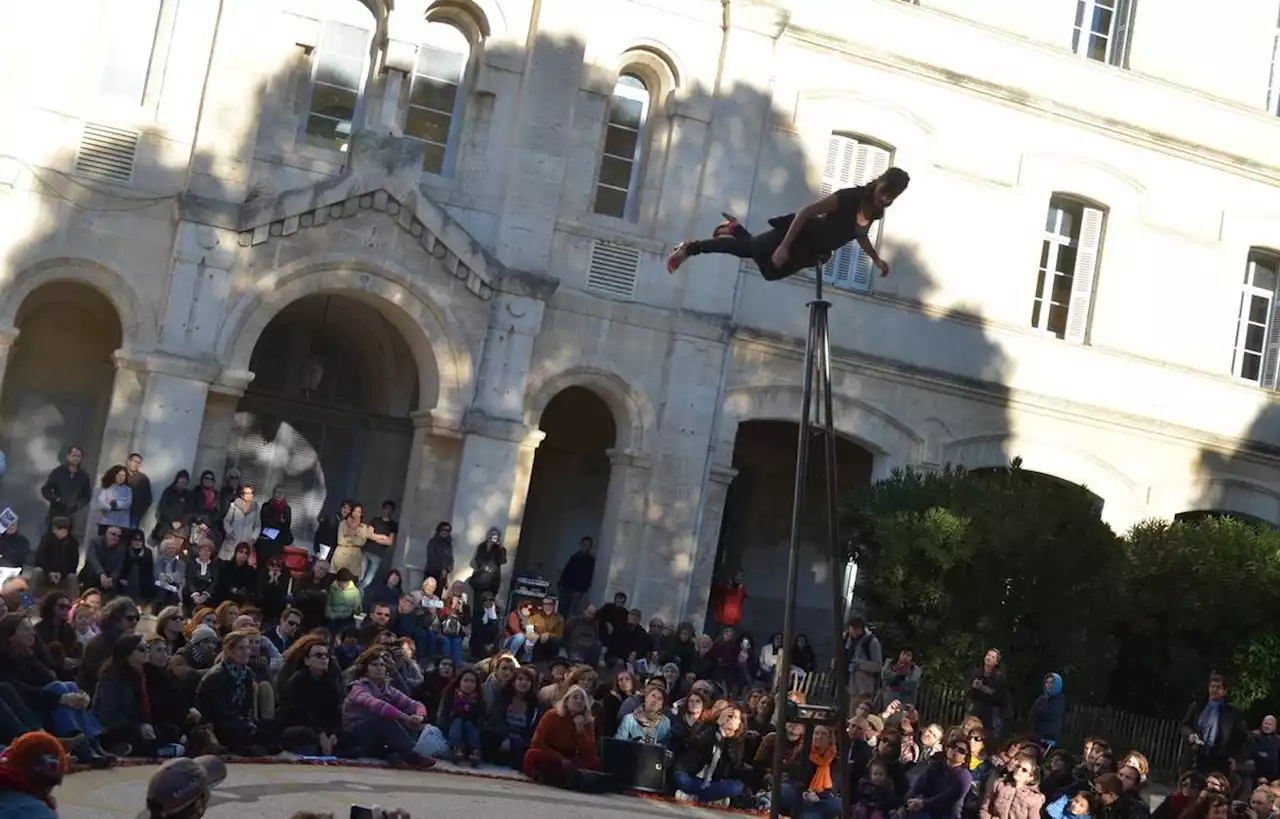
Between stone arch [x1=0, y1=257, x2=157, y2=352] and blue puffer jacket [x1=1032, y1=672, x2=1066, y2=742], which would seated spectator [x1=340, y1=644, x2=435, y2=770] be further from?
stone arch [x1=0, y1=257, x2=157, y2=352]

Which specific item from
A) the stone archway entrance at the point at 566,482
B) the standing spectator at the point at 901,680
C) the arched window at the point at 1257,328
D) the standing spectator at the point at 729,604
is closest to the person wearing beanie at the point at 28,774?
the standing spectator at the point at 901,680

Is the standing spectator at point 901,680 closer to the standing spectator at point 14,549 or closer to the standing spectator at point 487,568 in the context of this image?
the standing spectator at point 487,568

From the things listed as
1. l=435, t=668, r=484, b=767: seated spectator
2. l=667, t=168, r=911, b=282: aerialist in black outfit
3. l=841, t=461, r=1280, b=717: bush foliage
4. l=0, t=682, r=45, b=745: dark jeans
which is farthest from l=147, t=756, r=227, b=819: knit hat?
Answer: l=841, t=461, r=1280, b=717: bush foliage

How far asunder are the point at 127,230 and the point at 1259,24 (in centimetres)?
1710

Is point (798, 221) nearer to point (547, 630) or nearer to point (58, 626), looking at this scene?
point (58, 626)

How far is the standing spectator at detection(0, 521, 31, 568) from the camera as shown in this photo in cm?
1788

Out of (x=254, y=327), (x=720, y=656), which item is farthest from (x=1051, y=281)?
(x=254, y=327)

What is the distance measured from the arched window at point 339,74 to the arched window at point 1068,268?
10.0 m

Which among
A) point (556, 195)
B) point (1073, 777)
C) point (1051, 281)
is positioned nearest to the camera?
point (1073, 777)

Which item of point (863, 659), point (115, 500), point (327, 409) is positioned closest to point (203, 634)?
point (115, 500)

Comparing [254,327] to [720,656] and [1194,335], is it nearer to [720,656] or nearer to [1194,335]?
[720,656]

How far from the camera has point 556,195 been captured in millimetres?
21828

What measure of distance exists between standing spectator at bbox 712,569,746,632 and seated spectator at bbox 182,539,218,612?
24.6 feet

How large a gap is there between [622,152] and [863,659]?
25.3 ft
